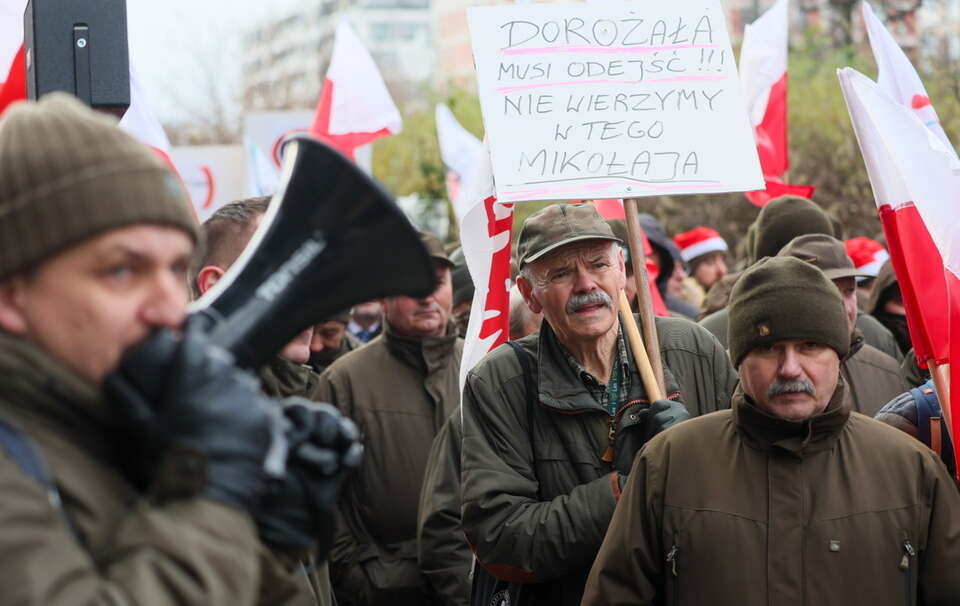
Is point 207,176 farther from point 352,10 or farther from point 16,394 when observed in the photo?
point 352,10

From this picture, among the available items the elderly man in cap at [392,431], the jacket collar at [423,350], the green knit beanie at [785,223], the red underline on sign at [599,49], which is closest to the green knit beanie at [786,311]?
the red underline on sign at [599,49]

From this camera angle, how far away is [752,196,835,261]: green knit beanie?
7.36 meters

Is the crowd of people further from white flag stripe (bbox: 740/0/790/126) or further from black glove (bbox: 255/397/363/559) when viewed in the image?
white flag stripe (bbox: 740/0/790/126)

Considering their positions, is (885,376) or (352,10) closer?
(885,376)

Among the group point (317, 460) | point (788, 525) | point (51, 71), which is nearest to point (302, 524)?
point (317, 460)

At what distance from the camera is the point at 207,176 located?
13.3 metres

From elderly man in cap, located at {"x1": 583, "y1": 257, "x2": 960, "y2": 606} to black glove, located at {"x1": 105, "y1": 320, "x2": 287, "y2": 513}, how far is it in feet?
6.79

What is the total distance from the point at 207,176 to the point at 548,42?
8971 mm

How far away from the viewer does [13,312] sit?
194cm

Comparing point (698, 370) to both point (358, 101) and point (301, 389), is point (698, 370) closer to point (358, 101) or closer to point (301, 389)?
point (301, 389)

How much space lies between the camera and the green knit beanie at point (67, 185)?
1.90 metres

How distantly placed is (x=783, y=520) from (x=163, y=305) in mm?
2245

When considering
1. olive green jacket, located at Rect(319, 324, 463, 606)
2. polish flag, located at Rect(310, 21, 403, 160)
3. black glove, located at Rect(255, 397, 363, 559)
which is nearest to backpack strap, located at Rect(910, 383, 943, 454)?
olive green jacket, located at Rect(319, 324, 463, 606)

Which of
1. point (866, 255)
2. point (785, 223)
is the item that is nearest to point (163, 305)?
point (785, 223)
